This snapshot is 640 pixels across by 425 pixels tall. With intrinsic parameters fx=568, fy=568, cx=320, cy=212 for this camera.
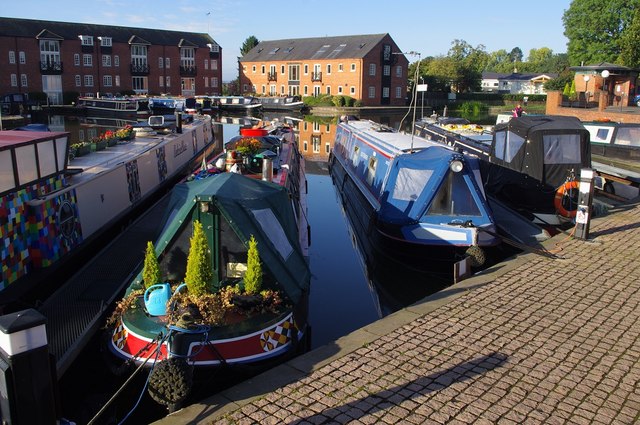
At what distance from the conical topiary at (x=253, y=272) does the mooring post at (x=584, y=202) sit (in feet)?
25.1

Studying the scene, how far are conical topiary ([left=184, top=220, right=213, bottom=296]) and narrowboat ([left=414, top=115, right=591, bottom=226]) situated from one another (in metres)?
10.4

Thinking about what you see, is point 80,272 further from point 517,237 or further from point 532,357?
point 517,237

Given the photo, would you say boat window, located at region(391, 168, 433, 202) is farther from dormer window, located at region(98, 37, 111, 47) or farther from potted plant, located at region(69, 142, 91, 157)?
dormer window, located at region(98, 37, 111, 47)

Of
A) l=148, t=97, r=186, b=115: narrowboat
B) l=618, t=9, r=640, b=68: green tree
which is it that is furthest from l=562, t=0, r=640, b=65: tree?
l=148, t=97, r=186, b=115: narrowboat

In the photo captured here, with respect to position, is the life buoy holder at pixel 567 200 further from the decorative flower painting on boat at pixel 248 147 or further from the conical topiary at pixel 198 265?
the conical topiary at pixel 198 265

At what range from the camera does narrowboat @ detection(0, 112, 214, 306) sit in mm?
7801

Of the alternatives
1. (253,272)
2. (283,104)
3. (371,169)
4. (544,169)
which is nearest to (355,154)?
(371,169)

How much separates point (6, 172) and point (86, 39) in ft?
198

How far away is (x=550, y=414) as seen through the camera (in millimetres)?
5250

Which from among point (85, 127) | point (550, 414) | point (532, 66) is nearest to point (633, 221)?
point (550, 414)

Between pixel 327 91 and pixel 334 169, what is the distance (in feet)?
145

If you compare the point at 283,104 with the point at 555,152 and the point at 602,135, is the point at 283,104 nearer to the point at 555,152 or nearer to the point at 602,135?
the point at 602,135

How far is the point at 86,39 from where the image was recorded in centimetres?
6134

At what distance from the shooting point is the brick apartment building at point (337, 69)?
65125 mm
